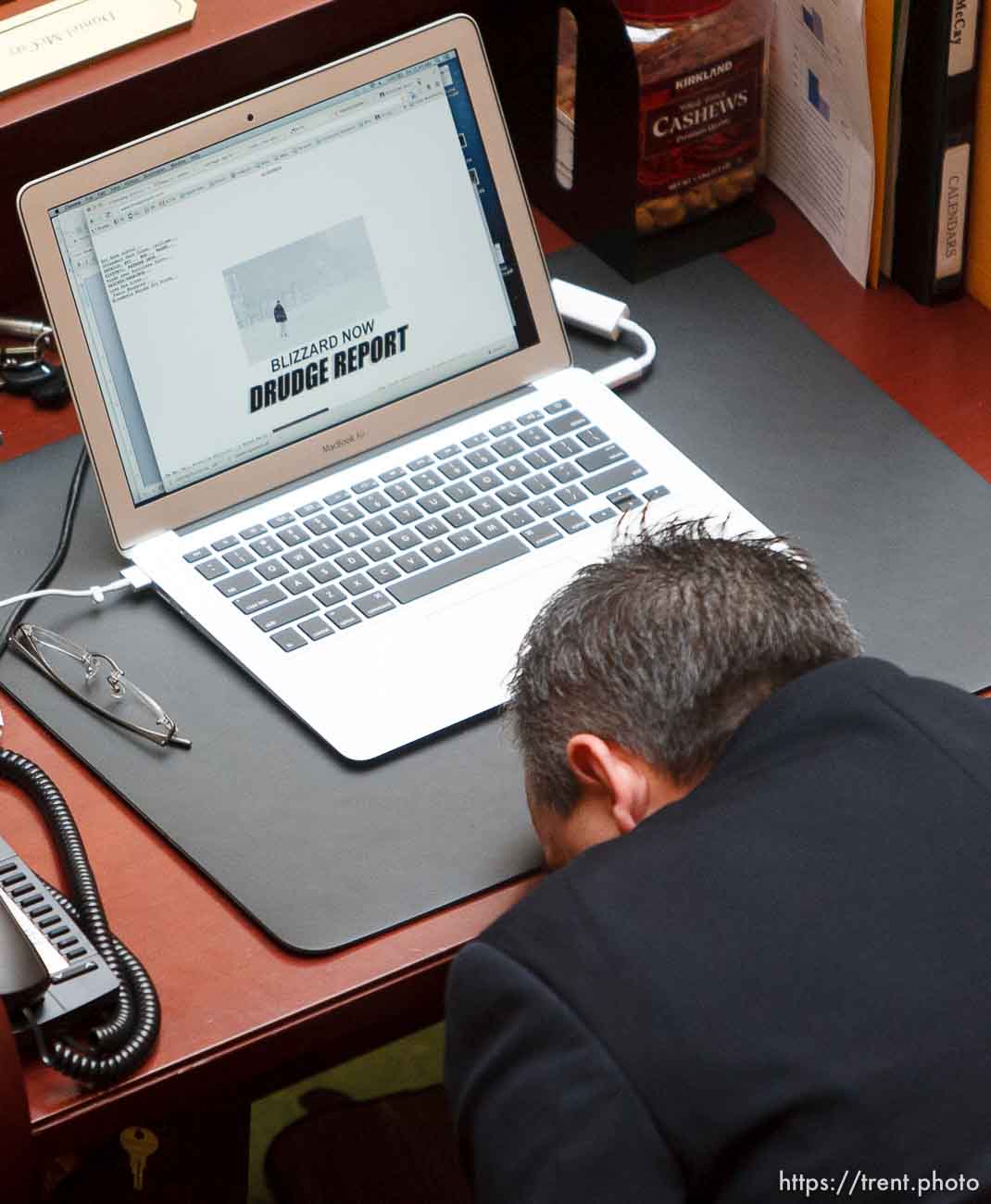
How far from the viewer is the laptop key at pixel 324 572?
1303 mm

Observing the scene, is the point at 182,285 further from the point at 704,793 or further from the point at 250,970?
the point at 704,793

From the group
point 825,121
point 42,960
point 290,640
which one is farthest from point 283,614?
point 825,121

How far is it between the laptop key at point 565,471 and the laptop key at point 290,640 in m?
0.23

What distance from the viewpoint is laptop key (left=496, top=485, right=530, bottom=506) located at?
1.36m

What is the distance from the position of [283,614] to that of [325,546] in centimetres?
7

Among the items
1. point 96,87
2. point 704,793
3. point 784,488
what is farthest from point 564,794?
point 96,87

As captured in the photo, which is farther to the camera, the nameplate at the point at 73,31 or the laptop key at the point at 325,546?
the nameplate at the point at 73,31

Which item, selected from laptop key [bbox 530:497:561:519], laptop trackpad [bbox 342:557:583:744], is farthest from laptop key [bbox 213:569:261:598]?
laptop key [bbox 530:497:561:519]

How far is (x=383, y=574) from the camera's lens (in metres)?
1.30

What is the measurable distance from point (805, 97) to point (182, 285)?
1.95ft

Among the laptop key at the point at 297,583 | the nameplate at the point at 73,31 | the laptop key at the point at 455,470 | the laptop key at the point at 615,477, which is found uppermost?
the nameplate at the point at 73,31

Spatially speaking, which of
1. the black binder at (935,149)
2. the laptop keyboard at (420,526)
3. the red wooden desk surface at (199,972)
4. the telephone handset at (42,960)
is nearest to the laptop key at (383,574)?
the laptop keyboard at (420,526)

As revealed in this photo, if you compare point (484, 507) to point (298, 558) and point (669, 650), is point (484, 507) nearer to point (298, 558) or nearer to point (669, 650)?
point (298, 558)

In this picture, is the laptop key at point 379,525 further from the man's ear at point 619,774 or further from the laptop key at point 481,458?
the man's ear at point 619,774
